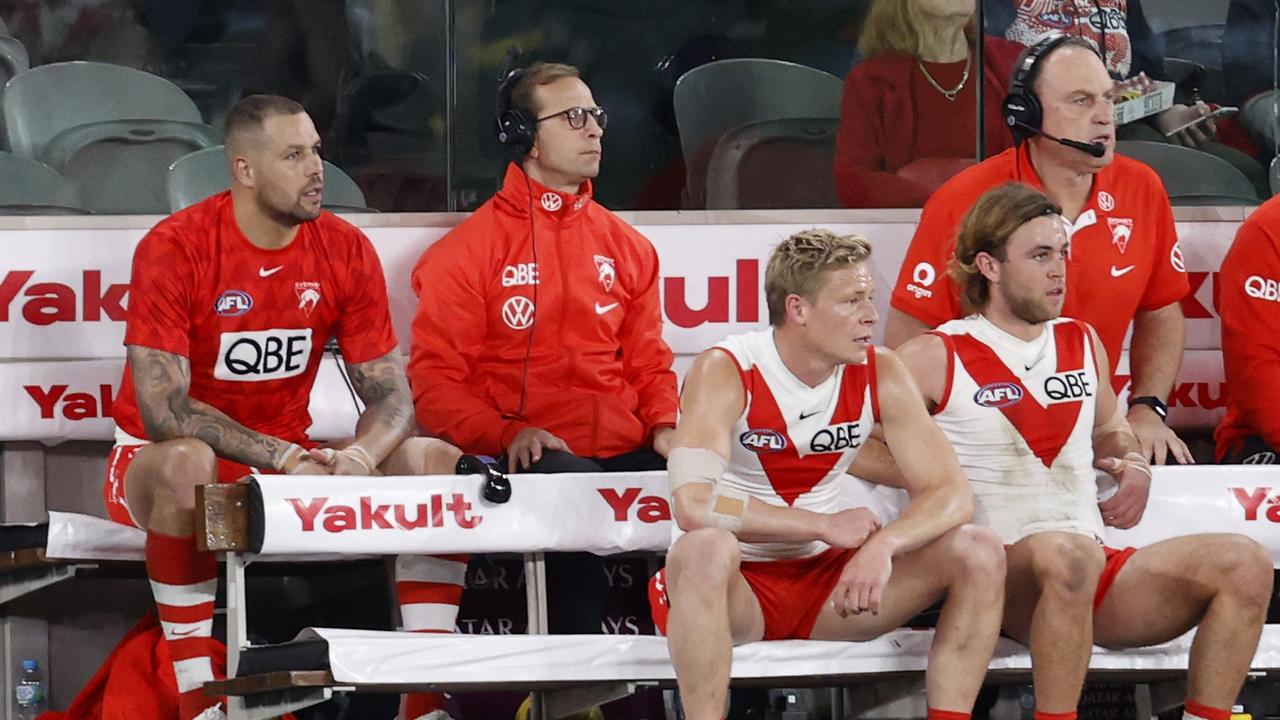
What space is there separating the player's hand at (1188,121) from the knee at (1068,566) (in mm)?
2071

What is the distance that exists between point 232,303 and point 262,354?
140 millimetres

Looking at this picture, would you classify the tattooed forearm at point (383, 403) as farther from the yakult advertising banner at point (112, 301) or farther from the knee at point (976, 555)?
the knee at point (976, 555)

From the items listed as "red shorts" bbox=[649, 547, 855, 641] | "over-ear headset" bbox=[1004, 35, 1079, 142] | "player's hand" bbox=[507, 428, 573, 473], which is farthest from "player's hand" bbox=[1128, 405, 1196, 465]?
"player's hand" bbox=[507, 428, 573, 473]

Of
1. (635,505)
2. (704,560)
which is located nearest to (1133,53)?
(635,505)

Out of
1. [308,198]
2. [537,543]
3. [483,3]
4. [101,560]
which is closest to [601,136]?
[483,3]

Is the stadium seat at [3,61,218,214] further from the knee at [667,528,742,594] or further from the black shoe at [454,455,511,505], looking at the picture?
the knee at [667,528,742,594]

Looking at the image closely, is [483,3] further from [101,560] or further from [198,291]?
[101,560]

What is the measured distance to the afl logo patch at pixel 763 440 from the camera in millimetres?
4113

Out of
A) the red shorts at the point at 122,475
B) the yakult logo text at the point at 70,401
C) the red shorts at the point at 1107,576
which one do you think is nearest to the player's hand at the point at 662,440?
the red shorts at the point at 122,475

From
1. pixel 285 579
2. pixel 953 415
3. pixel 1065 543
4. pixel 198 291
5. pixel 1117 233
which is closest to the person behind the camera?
pixel 1065 543

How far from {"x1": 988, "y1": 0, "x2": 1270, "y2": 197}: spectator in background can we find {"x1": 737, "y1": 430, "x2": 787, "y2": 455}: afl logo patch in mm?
2080

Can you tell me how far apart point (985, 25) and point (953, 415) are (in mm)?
1706

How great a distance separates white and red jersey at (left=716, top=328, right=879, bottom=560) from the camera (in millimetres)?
4113

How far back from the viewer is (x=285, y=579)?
5.46m
